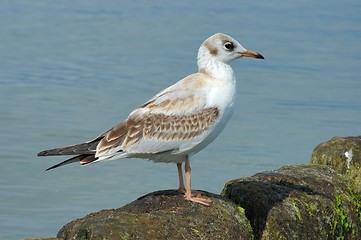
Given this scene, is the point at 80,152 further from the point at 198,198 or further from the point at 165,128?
the point at 198,198

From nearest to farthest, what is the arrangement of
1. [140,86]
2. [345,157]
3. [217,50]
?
1. [217,50]
2. [345,157]
3. [140,86]

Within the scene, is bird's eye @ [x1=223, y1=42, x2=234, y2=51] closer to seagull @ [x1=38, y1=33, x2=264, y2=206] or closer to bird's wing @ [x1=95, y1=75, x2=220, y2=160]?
seagull @ [x1=38, y1=33, x2=264, y2=206]

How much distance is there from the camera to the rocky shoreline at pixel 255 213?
8.43m

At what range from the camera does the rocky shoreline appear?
843 cm

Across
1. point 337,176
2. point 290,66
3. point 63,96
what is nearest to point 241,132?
point 63,96

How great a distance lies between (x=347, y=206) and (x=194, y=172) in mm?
5115

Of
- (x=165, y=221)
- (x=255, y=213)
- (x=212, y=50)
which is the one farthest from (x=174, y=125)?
(x=165, y=221)

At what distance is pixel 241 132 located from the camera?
56.7ft

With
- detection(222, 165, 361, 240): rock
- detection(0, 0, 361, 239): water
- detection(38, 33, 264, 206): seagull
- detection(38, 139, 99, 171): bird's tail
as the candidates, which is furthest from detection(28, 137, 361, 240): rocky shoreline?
detection(0, 0, 361, 239): water

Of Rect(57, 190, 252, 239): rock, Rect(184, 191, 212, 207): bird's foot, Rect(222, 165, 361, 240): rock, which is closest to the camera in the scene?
Rect(57, 190, 252, 239): rock

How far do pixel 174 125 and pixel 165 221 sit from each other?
66.3 inches

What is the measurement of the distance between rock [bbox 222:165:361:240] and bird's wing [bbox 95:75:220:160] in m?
0.66

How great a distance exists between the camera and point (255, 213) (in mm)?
9789

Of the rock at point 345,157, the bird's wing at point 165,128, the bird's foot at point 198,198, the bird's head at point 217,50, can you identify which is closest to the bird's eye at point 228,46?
the bird's head at point 217,50
